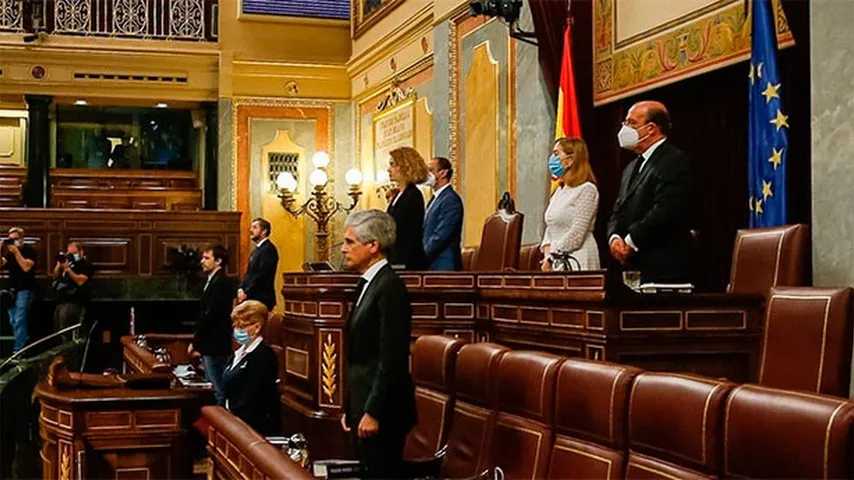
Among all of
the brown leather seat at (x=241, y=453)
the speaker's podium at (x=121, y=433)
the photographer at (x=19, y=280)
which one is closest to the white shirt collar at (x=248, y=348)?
the speaker's podium at (x=121, y=433)

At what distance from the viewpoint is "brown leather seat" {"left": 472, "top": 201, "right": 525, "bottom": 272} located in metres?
5.95

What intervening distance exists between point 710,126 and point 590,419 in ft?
11.9

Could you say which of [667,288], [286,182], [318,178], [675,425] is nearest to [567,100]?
[667,288]

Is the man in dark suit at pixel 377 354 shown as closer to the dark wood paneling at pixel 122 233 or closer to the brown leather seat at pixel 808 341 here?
the brown leather seat at pixel 808 341

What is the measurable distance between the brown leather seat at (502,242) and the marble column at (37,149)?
8.08m

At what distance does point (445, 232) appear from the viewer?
5.50 metres

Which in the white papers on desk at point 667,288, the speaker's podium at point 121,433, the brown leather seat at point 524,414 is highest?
the white papers on desk at point 667,288

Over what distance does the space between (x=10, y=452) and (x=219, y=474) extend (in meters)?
2.65

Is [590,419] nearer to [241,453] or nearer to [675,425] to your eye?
[675,425]

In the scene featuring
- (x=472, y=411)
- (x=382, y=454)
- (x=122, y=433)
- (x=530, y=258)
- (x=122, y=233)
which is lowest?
(x=122, y=433)

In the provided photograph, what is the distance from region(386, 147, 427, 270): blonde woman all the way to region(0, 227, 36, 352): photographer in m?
6.40

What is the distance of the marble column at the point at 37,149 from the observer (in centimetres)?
1273

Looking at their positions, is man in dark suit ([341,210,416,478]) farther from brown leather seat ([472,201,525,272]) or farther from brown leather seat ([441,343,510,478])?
brown leather seat ([472,201,525,272])

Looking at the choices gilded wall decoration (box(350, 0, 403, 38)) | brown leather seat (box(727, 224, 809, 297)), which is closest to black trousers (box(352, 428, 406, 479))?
brown leather seat (box(727, 224, 809, 297))
